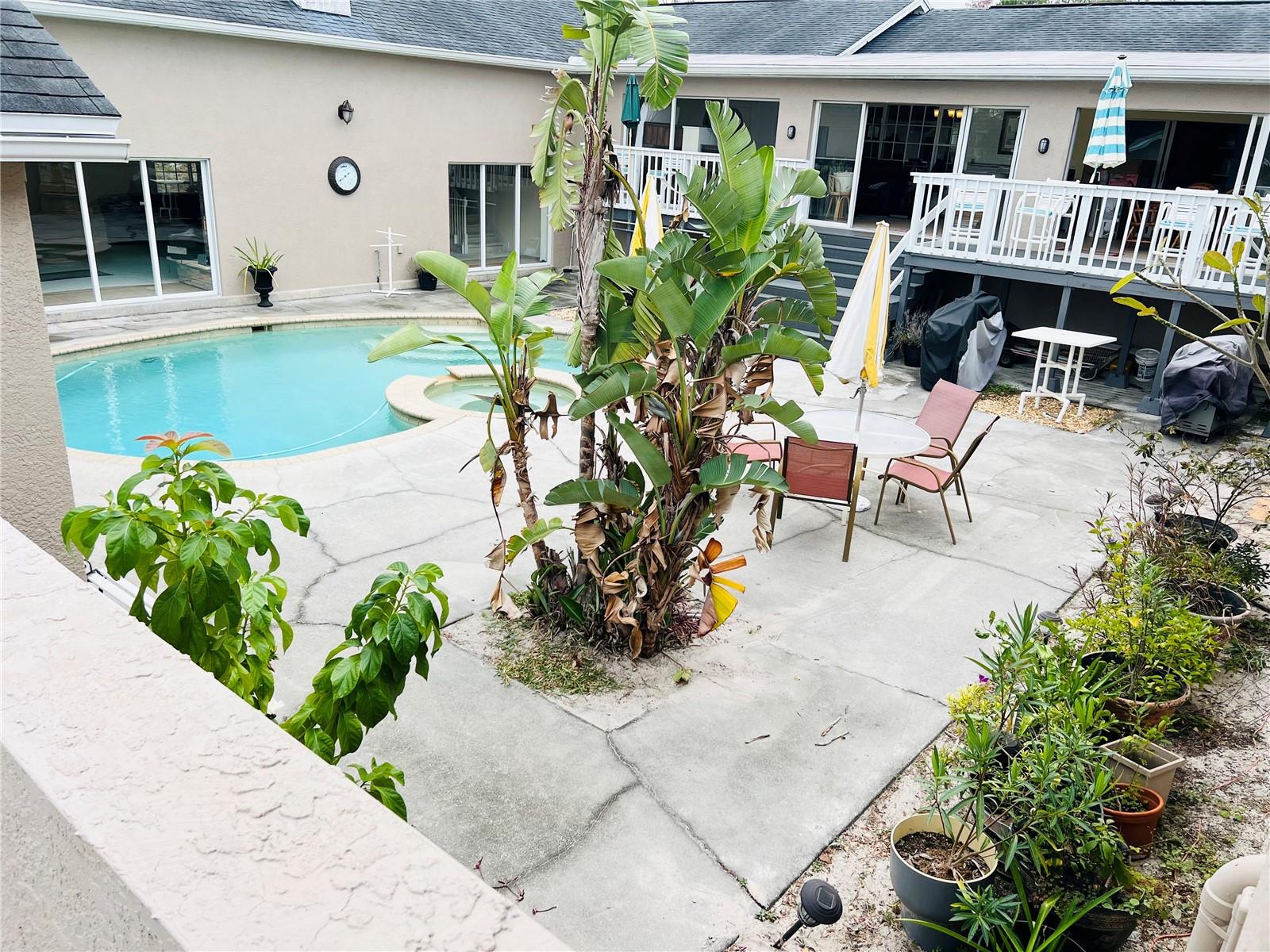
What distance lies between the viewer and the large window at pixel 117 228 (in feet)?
44.3

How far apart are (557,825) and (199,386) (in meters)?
9.74

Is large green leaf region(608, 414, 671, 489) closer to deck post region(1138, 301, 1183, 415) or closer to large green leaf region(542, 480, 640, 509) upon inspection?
large green leaf region(542, 480, 640, 509)

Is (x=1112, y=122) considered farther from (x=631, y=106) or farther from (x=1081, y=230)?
(x=631, y=106)

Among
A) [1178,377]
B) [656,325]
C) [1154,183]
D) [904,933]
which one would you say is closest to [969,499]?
[1178,377]

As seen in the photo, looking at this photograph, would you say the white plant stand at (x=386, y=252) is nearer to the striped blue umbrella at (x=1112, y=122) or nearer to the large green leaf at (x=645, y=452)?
the striped blue umbrella at (x=1112, y=122)

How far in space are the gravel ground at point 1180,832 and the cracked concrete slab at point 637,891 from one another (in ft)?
0.55

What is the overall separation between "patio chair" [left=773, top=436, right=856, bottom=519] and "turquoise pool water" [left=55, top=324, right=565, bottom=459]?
5074 mm

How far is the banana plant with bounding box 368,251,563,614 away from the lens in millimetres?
4582

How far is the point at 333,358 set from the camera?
1300 centimetres

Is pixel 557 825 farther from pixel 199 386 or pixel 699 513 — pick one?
pixel 199 386

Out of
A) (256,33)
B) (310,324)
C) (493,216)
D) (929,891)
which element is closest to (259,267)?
(310,324)

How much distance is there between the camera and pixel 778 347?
15.5 feet

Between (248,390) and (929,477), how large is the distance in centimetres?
870

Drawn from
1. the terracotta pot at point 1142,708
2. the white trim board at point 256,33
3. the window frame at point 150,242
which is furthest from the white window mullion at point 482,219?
the terracotta pot at point 1142,708
